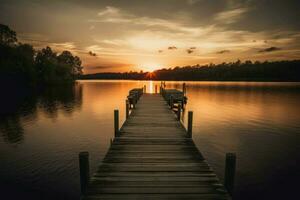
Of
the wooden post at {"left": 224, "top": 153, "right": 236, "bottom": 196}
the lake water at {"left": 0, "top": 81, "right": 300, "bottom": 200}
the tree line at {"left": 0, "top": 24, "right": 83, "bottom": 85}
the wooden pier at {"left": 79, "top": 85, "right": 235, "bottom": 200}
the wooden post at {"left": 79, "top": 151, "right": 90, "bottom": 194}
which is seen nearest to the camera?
the wooden pier at {"left": 79, "top": 85, "right": 235, "bottom": 200}

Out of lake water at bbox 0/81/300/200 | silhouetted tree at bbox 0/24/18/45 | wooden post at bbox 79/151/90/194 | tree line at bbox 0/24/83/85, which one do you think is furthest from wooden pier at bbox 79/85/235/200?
silhouetted tree at bbox 0/24/18/45

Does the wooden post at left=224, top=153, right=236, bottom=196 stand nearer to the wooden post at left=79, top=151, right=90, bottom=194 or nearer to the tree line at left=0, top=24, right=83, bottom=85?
the wooden post at left=79, top=151, right=90, bottom=194

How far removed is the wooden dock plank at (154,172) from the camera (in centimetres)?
614

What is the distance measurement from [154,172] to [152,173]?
0.34ft

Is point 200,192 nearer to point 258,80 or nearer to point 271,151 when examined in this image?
point 271,151

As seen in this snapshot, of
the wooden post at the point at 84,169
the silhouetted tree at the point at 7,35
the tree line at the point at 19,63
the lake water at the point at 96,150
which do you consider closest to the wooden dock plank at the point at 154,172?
the wooden post at the point at 84,169

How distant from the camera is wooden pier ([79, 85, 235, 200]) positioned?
614 centimetres

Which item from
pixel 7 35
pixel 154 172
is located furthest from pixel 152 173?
pixel 7 35

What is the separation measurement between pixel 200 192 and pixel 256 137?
15048mm

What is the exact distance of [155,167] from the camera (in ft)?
25.4

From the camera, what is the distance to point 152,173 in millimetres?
7281

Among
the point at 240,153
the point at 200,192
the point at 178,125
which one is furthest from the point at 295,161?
the point at 200,192

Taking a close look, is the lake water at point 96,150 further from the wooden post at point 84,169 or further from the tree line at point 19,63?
the tree line at point 19,63

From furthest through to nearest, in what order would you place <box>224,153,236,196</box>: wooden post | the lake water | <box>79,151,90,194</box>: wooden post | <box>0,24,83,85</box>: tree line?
<box>0,24,83,85</box>: tree line
the lake water
<box>224,153,236,196</box>: wooden post
<box>79,151,90,194</box>: wooden post
